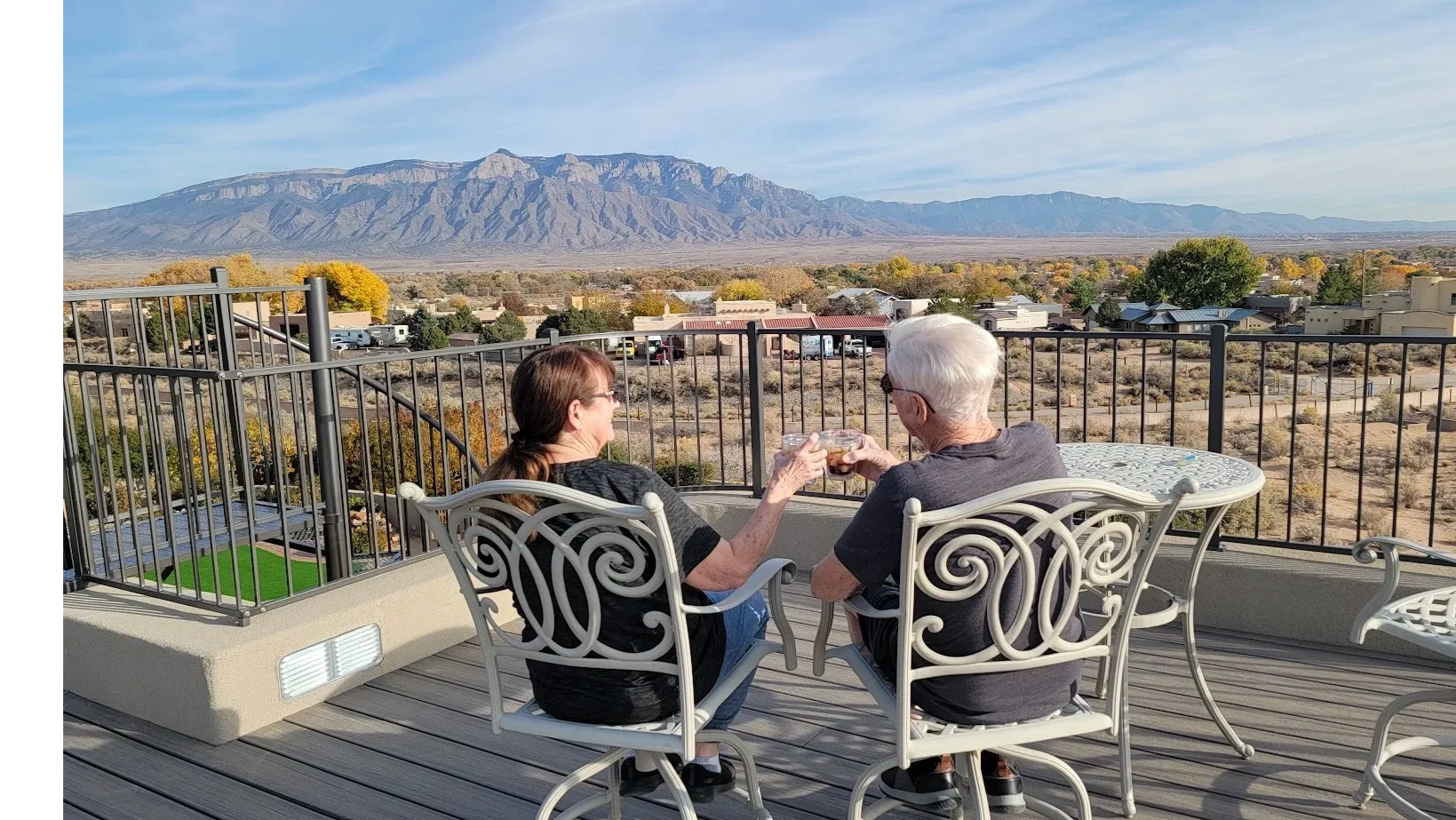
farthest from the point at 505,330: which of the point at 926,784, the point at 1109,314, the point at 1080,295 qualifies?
the point at 926,784

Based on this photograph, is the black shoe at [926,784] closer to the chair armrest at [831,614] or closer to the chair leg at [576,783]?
the chair armrest at [831,614]

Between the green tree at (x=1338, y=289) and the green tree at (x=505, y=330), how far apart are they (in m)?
42.3

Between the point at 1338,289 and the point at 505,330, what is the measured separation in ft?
148

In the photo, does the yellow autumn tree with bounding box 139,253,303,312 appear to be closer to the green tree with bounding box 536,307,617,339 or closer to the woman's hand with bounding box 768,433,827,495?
the woman's hand with bounding box 768,433,827,495

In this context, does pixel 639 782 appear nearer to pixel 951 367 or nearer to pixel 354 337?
pixel 951 367

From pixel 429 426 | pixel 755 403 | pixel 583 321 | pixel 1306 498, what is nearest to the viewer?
pixel 755 403

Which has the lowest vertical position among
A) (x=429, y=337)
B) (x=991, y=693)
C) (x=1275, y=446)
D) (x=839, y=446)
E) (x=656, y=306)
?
(x=1275, y=446)

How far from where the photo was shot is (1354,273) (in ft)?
192

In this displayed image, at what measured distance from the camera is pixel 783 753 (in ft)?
9.20

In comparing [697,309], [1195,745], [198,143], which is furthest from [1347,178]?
[198,143]

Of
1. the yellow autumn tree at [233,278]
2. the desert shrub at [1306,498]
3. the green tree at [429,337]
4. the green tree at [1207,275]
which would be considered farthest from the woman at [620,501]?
the green tree at [1207,275]
